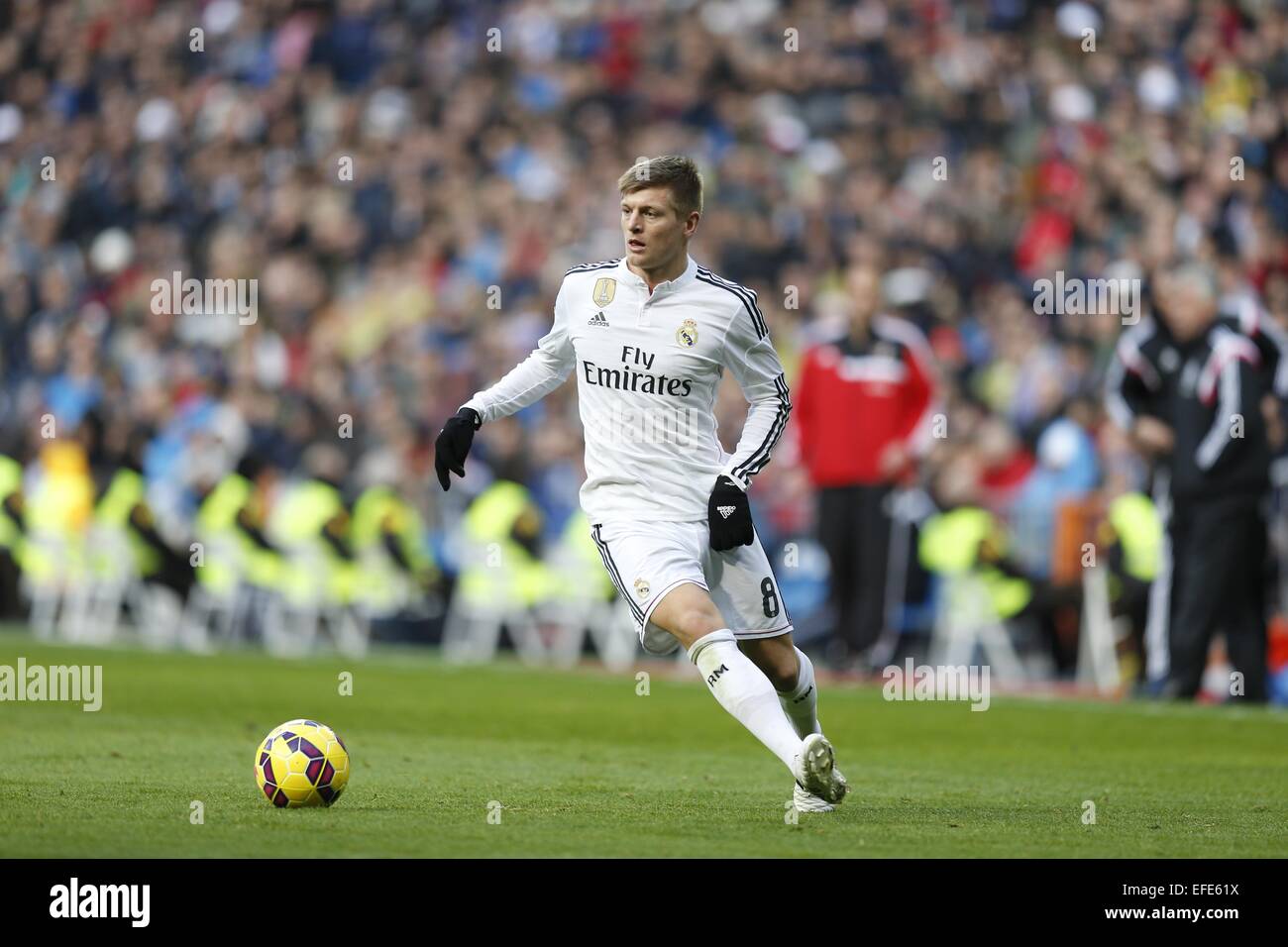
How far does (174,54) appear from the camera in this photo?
28.6m

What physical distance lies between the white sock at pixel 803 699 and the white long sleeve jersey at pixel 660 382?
756 mm

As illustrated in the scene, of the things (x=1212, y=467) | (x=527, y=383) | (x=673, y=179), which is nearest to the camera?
(x=673, y=179)

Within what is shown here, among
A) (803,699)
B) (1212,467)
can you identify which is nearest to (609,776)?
(803,699)

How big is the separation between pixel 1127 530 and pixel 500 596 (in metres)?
6.33

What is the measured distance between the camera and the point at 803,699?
26.3 ft

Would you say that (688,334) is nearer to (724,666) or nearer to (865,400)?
(724,666)

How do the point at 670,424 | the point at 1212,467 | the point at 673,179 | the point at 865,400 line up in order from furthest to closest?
the point at 865,400, the point at 1212,467, the point at 670,424, the point at 673,179

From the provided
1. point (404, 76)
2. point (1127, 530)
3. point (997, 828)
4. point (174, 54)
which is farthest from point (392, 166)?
point (997, 828)

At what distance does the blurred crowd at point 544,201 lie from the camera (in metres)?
18.9

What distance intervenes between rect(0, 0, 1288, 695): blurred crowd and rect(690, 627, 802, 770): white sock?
8.43 meters

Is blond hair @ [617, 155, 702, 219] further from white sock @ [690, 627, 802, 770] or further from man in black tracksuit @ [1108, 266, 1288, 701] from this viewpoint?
man in black tracksuit @ [1108, 266, 1288, 701]

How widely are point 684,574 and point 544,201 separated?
17253 mm

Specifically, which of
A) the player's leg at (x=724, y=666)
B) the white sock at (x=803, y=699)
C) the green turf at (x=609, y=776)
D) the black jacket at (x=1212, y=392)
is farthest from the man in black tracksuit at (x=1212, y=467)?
the player's leg at (x=724, y=666)

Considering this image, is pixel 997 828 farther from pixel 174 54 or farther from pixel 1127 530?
pixel 174 54
